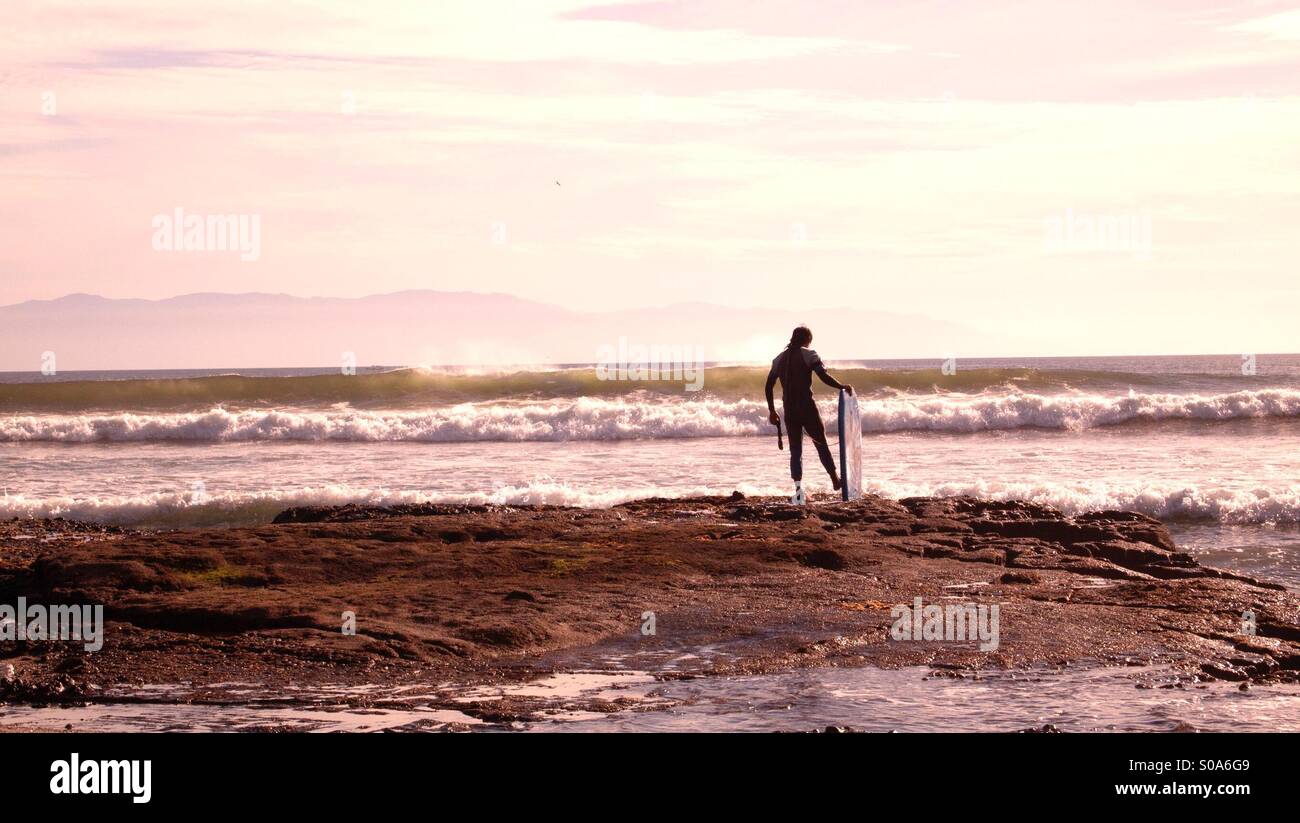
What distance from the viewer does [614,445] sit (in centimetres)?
2477

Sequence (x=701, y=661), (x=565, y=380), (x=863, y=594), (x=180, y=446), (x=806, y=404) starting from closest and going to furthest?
(x=701, y=661), (x=863, y=594), (x=806, y=404), (x=180, y=446), (x=565, y=380)

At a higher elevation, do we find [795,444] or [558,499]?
[795,444]

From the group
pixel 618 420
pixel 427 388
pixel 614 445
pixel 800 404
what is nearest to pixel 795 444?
pixel 800 404

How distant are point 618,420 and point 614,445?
2.62 metres

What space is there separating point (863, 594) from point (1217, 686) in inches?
102

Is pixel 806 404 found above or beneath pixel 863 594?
above

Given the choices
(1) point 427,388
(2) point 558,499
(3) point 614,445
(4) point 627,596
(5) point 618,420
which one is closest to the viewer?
(4) point 627,596

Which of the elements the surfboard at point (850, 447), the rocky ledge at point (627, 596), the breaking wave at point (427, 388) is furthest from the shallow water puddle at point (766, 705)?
the breaking wave at point (427, 388)

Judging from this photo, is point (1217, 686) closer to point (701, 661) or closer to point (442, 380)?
point (701, 661)

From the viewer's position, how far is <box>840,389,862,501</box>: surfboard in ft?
39.9

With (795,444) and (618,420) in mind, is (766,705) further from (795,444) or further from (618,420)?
(618,420)

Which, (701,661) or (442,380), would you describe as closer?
(701,661)
